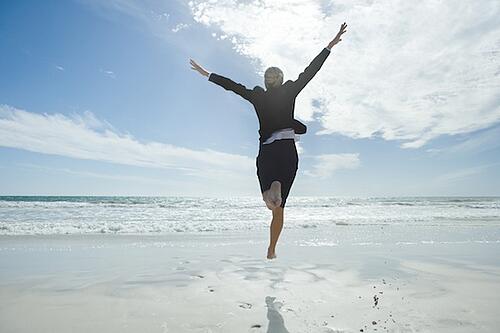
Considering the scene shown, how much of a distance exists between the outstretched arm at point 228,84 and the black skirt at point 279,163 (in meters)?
0.65

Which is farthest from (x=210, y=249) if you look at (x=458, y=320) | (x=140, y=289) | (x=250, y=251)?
(x=458, y=320)

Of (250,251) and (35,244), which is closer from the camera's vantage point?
(250,251)

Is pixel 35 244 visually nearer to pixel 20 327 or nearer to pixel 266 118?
pixel 20 327

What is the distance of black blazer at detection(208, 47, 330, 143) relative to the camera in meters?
4.47

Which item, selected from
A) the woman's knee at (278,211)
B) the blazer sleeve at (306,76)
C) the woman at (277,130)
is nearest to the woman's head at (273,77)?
the woman at (277,130)

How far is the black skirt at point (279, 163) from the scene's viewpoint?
4.42 metres

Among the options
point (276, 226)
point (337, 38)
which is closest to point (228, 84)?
point (337, 38)

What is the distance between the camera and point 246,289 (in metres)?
5.02

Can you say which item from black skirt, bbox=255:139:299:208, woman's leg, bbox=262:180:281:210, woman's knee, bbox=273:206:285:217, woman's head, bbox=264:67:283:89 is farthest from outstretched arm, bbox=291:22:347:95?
woman's knee, bbox=273:206:285:217

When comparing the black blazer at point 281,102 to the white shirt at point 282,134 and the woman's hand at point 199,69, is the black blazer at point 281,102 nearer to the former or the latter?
the white shirt at point 282,134

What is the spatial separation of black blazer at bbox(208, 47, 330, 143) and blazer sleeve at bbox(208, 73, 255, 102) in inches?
0.6

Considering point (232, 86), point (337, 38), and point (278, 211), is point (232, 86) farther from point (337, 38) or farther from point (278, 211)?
point (278, 211)

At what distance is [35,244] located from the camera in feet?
31.4

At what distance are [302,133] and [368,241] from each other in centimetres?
695
